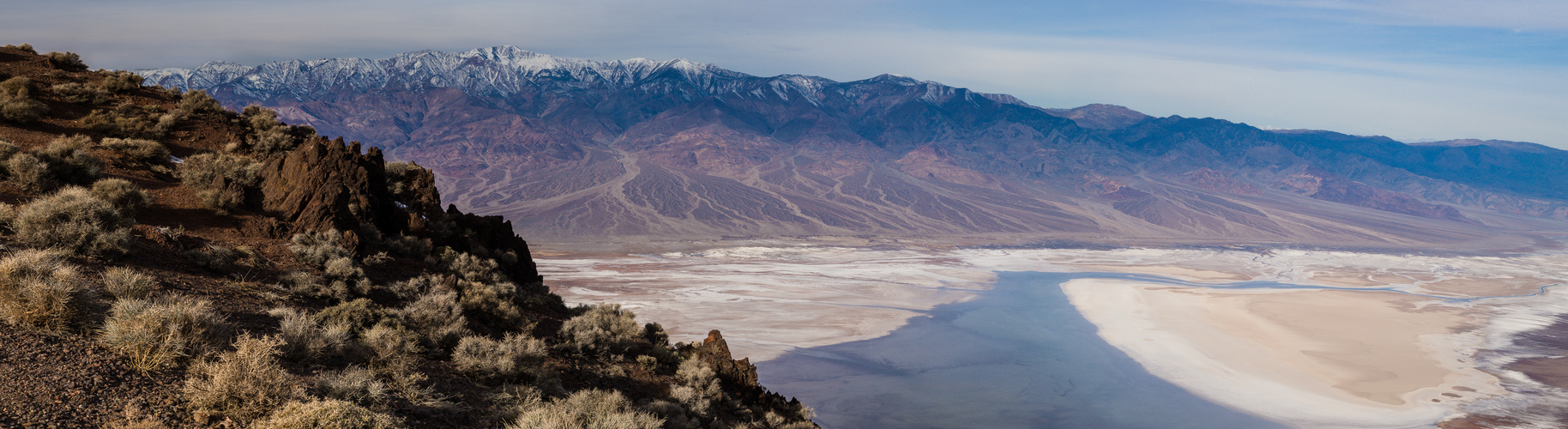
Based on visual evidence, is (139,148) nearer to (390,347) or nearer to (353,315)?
(353,315)

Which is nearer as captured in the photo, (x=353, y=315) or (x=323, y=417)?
(x=323, y=417)

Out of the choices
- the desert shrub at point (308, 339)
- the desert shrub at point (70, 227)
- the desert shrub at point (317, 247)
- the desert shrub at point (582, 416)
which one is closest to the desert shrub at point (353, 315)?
the desert shrub at point (308, 339)

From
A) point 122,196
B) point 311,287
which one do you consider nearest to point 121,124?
point 122,196

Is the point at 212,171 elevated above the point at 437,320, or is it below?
above

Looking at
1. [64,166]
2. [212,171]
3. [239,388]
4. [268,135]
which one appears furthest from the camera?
[268,135]

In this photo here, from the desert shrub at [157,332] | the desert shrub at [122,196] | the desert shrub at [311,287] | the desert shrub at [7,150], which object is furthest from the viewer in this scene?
the desert shrub at [7,150]

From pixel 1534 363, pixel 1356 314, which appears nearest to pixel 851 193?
pixel 1356 314

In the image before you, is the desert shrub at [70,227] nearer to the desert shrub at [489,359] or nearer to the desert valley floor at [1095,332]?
the desert shrub at [489,359]

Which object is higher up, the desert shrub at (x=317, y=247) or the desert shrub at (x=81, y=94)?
the desert shrub at (x=81, y=94)
